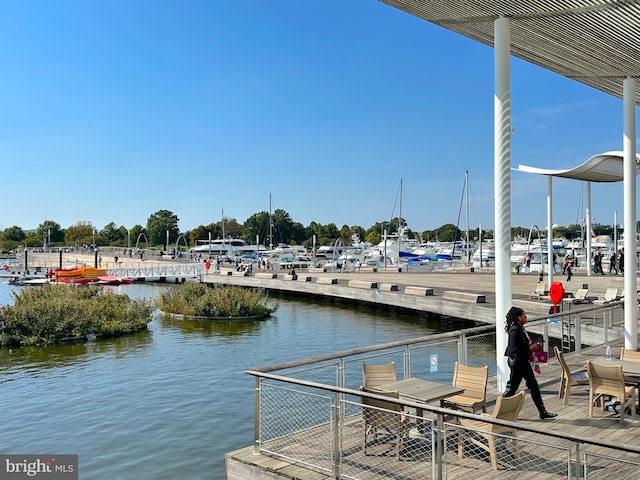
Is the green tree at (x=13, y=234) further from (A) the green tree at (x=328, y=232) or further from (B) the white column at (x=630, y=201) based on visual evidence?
(B) the white column at (x=630, y=201)

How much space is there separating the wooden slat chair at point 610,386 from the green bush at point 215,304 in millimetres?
23110

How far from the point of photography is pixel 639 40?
9.75 metres

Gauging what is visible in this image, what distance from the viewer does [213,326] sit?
91.2ft

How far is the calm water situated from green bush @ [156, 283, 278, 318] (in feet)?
6.37

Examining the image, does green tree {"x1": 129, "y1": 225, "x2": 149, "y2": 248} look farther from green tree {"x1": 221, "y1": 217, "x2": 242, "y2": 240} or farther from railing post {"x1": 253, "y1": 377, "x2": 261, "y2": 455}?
railing post {"x1": 253, "y1": 377, "x2": 261, "y2": 455}

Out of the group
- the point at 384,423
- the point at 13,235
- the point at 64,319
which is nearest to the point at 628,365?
the point at 384,423

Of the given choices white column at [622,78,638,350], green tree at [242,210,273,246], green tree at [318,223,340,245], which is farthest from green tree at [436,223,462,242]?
white column at [622,78,638,350]

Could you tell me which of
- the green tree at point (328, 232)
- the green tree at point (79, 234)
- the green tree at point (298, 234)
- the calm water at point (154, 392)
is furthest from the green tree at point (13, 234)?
the calm water at point (154, 392)

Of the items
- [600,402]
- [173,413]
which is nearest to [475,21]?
[600,402]

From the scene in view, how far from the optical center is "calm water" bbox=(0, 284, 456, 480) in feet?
37.0

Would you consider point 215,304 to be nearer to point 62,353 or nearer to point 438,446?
point 62,353

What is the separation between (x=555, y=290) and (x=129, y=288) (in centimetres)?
4179

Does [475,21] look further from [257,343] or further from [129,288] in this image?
[129,288]

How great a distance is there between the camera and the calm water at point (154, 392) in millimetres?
11281
